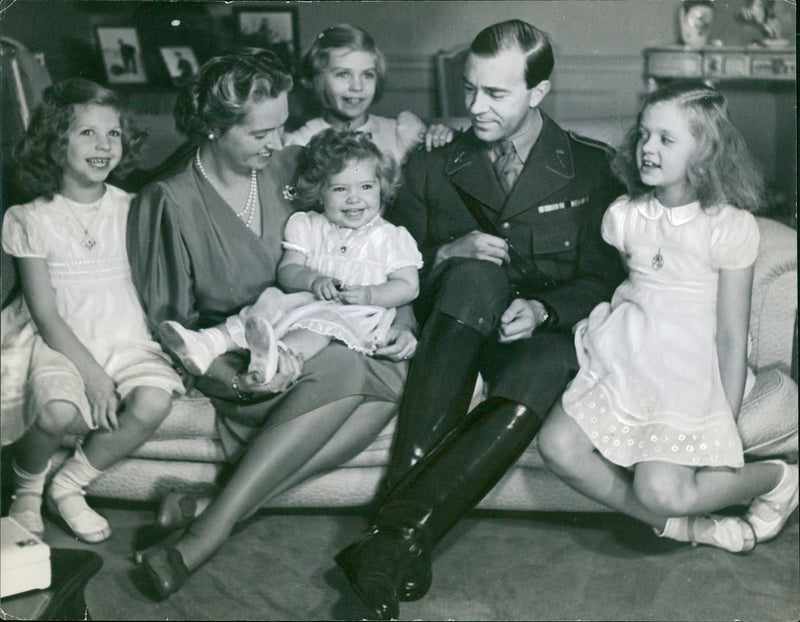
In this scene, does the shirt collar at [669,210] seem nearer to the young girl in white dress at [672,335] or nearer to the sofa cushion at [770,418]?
the young girl in white dress at [672,335]

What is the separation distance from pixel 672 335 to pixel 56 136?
1.63m

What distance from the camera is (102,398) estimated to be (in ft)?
Result: 7.84

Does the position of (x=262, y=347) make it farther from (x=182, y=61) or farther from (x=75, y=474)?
(x=182, y=61)

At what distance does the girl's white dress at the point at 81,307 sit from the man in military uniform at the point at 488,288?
67cm

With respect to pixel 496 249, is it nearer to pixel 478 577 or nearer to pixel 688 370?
pixel 688 370

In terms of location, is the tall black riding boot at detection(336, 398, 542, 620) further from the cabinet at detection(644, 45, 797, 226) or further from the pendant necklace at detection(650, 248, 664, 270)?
the cabinet at detection(644, 45, 797, 226)

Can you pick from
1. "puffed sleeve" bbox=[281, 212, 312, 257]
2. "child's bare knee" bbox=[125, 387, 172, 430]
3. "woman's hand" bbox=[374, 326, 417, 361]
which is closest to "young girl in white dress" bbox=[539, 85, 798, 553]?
"woman's hand" bbox=[374, 326, 417, 361]

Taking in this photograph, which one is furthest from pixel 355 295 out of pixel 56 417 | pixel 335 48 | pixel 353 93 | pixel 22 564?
pixel 22 564

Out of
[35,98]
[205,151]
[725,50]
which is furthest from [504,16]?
[35,98]

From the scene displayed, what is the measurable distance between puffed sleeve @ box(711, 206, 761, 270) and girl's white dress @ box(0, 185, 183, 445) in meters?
1.39

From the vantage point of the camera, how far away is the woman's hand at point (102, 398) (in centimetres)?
239

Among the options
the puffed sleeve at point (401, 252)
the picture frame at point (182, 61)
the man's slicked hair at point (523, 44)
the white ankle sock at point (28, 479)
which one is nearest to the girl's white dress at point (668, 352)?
the man's slicked hair at point (523, 44)

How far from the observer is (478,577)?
2.42 metres

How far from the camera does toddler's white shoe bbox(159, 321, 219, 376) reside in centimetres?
234
